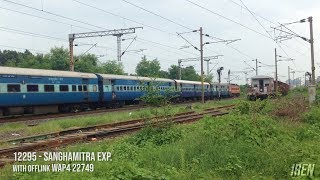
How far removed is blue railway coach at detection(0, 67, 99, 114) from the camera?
24173 mm

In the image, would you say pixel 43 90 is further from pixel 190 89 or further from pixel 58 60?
pixel 58 60

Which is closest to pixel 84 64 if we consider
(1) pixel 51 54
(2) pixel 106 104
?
(1) pixel 51 54

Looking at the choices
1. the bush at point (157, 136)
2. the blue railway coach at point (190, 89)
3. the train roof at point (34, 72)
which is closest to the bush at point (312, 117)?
the bush at point (157, 136)

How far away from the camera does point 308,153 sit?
27.3ft

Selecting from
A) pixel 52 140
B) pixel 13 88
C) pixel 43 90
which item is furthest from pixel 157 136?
pixel 43 90

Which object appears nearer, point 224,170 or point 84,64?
point 224,170

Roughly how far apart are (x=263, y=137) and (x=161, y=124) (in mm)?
3515

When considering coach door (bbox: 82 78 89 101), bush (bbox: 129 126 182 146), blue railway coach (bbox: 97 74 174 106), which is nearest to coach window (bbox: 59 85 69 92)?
coach door (bbox: 82 78 89 101)

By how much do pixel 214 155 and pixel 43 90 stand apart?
20.4 meters

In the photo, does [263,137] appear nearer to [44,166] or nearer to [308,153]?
[308,153]

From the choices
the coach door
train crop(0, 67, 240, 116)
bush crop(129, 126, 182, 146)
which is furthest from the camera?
the coach door

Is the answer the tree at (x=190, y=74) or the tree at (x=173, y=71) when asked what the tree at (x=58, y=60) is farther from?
the tree at (x=190, y=74)

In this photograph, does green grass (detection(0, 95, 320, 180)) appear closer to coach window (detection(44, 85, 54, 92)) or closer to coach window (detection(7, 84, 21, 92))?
coach window (detection(7, 84, 21, 92))

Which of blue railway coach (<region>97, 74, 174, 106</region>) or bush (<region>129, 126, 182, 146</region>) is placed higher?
blue railway coach (<region>97, 74, 174, 106</region>)
